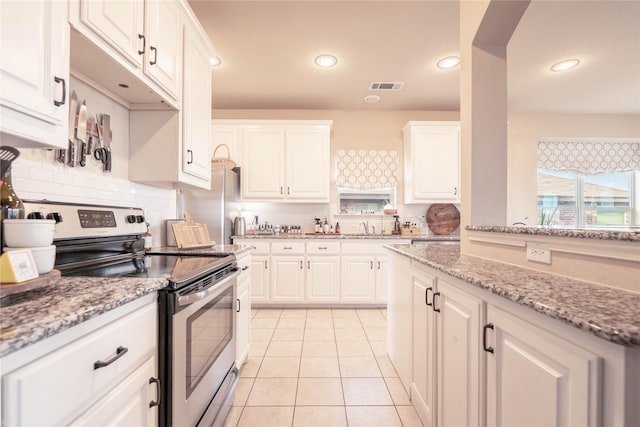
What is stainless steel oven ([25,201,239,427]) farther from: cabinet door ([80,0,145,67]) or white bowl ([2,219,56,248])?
cabinet door ([80,0,145,67])

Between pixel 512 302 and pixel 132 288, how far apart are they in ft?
3.81

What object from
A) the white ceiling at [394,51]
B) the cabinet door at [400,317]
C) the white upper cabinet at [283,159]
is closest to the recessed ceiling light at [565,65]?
the white ceiling at [394,51]

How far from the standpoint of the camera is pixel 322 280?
3.48 m

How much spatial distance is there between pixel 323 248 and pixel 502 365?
2.65 meters

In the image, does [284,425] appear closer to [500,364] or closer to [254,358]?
[254,358]

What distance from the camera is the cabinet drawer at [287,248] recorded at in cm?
347

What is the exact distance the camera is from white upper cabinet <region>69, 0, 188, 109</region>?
1141 mm

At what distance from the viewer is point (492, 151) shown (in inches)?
69.1

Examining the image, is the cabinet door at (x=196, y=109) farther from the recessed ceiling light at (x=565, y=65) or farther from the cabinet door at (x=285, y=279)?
the recessed ceiling light at (x=565, y=65)

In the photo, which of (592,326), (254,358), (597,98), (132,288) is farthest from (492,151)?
(597,98)

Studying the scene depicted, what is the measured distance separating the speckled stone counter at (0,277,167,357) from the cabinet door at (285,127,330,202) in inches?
111

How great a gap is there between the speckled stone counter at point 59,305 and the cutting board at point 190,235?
3.41 feet

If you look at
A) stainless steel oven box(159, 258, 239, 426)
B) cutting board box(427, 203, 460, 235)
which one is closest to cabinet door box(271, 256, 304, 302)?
stainless steel oven box(159, 258, 239, 426)

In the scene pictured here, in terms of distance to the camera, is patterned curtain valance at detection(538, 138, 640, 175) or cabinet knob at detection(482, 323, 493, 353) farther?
patterned curtain valance at detection(538, 138, 640, 175)
